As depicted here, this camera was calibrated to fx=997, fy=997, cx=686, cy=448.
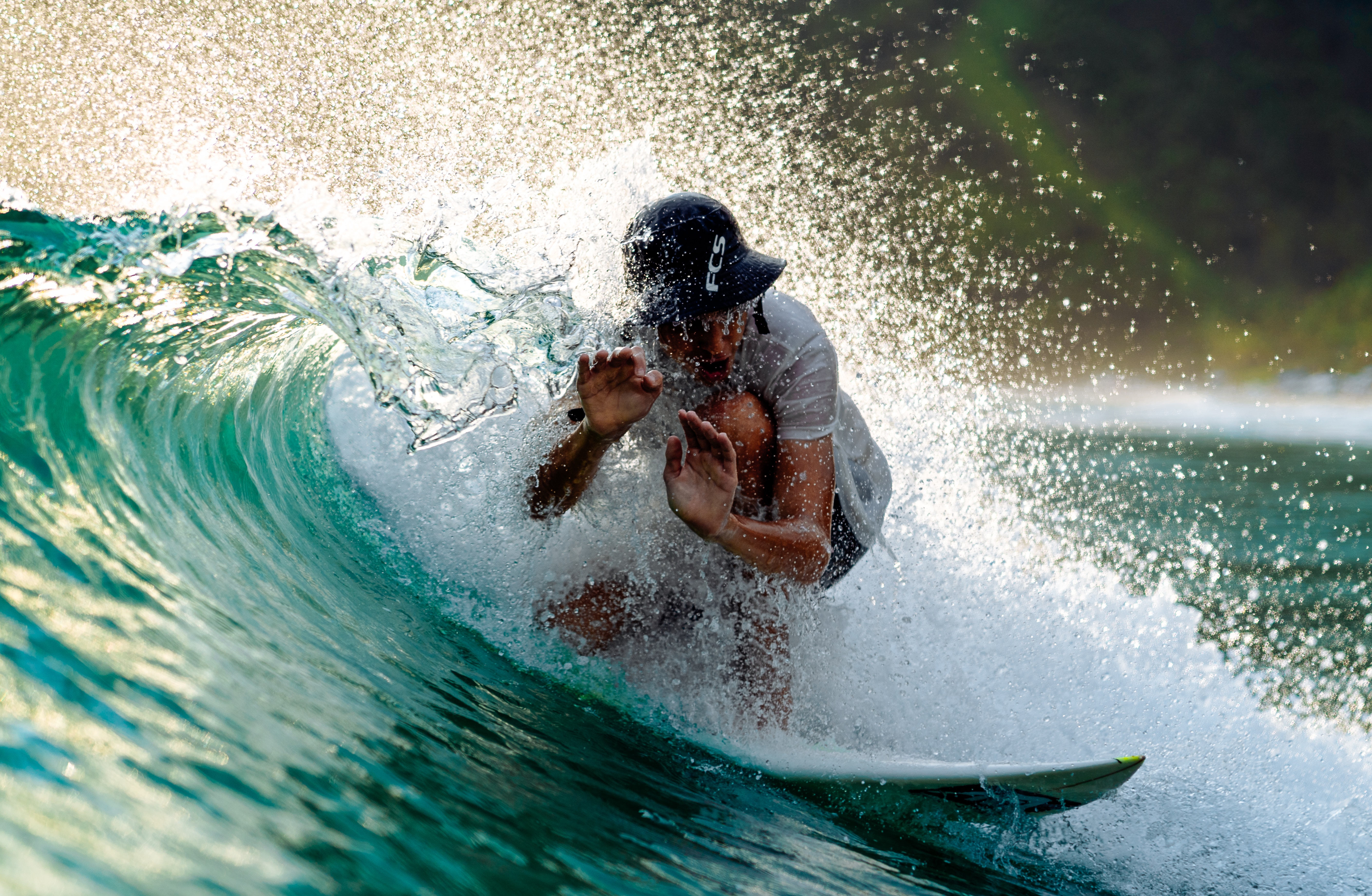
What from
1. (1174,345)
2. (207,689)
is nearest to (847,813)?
(207,689)

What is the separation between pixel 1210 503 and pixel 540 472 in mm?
4777

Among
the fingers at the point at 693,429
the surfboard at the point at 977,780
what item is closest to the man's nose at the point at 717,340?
the fingers at the point at 693,429

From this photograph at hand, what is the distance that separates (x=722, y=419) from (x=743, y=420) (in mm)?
41

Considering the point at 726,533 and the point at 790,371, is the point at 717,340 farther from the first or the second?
the point at 726,533

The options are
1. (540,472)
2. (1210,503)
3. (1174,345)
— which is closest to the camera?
(540,472)

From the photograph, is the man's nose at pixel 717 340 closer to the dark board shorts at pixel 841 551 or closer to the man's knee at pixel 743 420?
the man's knee at pixel 743 420

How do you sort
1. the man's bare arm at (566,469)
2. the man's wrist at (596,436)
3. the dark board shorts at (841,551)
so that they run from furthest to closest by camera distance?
1. the dark board shorts at (841,551)
2. the man's bare arm at (566,469)
3. the man's wrist at (596,436)

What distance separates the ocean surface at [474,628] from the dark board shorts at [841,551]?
4.2 inches

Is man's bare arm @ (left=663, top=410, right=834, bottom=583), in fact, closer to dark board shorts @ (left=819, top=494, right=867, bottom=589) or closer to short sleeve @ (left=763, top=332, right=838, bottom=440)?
short sleeve @ (left=763, top=332, right=838, bottom=440)

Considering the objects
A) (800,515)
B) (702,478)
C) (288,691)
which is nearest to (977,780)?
(800,515)

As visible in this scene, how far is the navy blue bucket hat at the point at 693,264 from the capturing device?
1812 millimetres

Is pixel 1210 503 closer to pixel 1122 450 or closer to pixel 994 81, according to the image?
pixel 1122 450

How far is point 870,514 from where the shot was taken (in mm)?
2273

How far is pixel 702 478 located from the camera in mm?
1670
